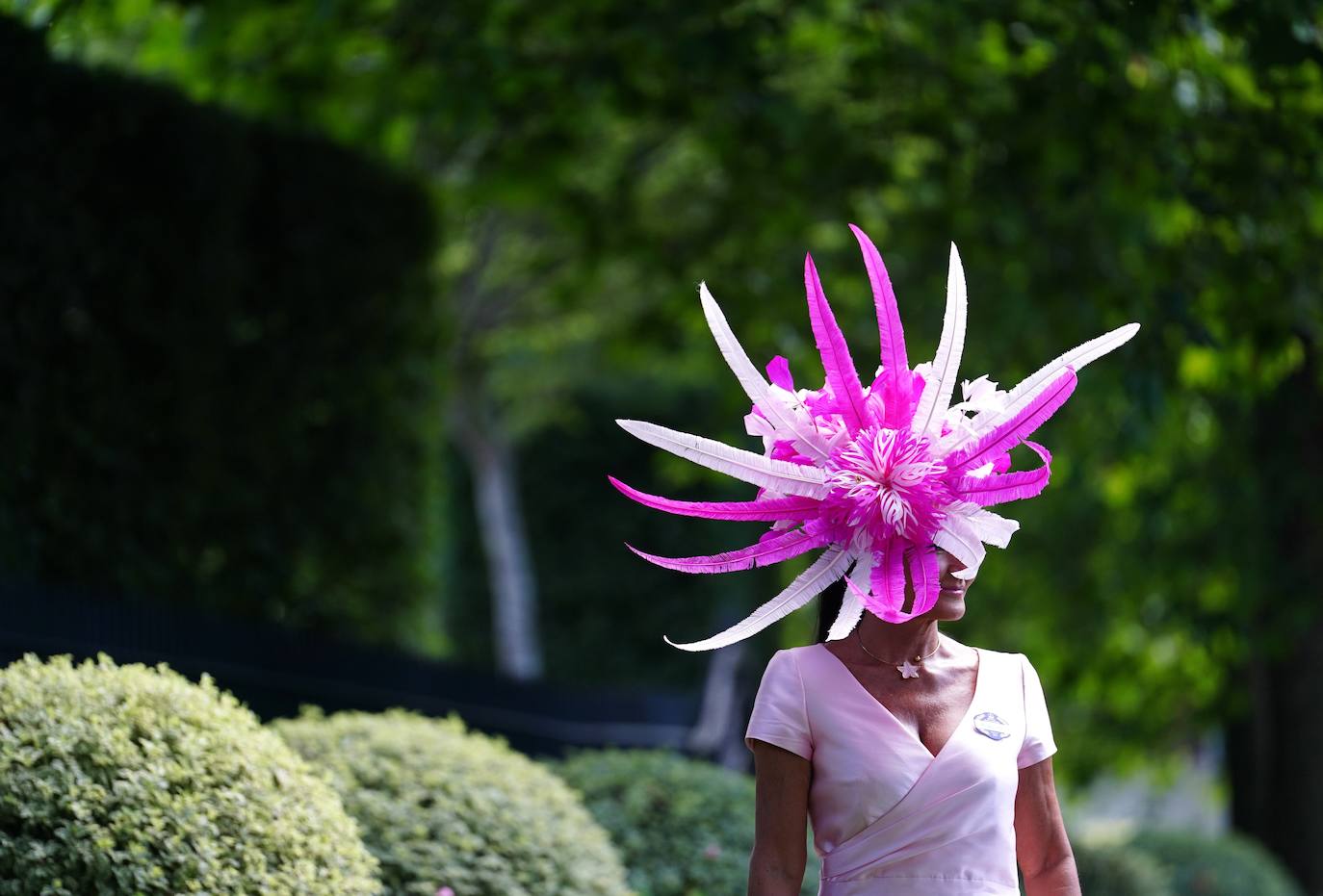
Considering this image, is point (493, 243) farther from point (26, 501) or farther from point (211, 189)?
point (26, 501)

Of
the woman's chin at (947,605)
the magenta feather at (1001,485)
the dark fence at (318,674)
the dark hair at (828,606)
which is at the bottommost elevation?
the woman's chin at (947,605)

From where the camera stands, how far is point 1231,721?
13.7 meters

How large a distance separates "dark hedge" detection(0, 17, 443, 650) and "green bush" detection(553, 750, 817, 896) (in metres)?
2.29

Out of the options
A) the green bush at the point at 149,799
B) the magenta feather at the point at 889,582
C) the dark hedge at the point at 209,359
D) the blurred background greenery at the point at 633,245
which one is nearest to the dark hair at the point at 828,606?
the magenta feather at the point at 889,582

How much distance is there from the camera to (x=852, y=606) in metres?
3.31

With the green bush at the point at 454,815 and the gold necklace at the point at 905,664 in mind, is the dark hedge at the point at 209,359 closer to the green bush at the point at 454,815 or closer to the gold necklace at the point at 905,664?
the green bush at the point at 454,815

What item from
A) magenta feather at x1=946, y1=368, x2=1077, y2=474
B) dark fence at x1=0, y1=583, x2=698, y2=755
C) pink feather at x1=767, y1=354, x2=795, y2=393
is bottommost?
magenta feather at x1=946, y1=368, x2=1077, y2=474

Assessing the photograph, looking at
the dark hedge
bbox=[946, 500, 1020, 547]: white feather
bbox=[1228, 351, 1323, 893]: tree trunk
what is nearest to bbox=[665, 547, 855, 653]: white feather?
bbox=[946, 500, 1020, 547]: white feather

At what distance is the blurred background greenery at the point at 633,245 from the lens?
724 cm

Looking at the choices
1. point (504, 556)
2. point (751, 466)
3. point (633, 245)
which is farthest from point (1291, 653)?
point (751, 466)

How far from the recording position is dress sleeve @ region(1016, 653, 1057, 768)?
352 centimetres

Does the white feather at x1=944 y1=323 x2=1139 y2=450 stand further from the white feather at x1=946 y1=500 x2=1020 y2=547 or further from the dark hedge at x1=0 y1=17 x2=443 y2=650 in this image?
the dark hedge at x1=0 y1=17 x2=443 y2=650

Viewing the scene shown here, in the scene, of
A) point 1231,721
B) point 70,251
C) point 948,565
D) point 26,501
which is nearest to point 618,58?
point 70,251

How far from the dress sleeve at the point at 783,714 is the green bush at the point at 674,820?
3082mm
